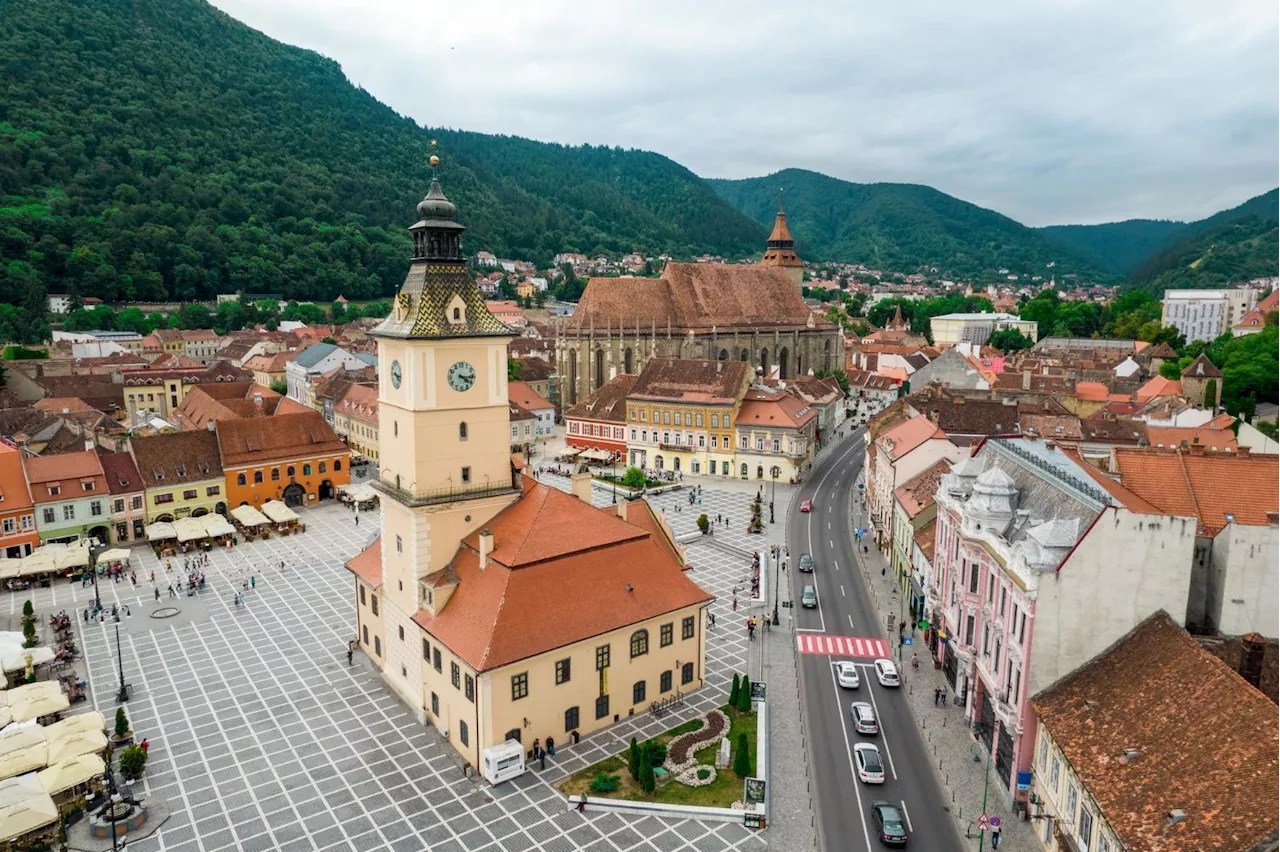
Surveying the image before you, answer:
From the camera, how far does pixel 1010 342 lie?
577 ft

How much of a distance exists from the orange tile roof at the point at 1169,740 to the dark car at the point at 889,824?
245 inches

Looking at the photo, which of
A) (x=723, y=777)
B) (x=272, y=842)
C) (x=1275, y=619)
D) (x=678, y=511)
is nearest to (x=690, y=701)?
(x=723, y=777)

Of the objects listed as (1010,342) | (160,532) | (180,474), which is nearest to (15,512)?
(160,532)

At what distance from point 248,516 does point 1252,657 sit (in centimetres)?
6495

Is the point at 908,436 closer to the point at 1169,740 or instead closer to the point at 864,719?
the point at 864,719

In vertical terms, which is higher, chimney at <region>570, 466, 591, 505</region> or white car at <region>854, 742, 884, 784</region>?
chimney at <region>570, 466, 591, 505</region>

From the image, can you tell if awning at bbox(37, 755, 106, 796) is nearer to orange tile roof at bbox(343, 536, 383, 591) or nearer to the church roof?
orange tile roof at bbox(343, 536, 383, 591)

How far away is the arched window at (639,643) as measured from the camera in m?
35.5

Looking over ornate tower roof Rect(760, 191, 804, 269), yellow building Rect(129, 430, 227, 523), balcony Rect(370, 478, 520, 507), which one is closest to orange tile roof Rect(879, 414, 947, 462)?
balcony Rect(370, 478, 520, 507)

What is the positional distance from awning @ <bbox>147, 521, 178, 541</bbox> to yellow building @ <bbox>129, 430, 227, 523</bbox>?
369cm

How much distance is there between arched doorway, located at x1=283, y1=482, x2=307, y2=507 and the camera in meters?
72.3

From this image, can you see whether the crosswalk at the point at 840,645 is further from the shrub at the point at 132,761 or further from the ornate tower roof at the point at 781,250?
the ornate tower roof at the point at 781,250

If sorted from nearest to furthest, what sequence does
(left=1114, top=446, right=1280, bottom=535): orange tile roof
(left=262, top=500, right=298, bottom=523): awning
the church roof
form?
(left=1114, top=446, right=1280, bottom=535): orange tile roof → (left=262, top=500, right=298, bottom=523): awning → the church roof

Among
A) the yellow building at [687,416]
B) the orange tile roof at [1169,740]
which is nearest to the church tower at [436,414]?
the orange tile roof at [1169,740]
